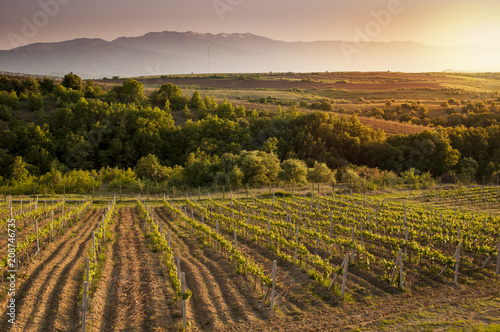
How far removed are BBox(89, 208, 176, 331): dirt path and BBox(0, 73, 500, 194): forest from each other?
69.7ft

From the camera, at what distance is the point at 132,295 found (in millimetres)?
10297

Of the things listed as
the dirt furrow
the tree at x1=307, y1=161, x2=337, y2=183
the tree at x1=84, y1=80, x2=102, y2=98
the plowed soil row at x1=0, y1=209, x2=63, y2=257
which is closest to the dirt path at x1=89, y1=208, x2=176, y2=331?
the dirt furrow

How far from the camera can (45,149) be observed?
45.0 metres

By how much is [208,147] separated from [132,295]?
35594mm

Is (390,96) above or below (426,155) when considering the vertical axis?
above

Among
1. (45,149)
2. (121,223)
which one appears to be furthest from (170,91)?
(121,223)

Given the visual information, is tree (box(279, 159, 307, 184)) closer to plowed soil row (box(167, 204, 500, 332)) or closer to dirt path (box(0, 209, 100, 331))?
plowed soil row (box(167, 204, 500, 332))

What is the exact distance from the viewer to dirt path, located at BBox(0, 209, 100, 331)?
28.0 feet

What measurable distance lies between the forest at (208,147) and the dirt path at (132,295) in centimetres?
2124

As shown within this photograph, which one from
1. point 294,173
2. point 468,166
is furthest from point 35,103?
point 468,166

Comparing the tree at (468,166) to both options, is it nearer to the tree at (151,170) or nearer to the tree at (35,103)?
the tree at (151,170)

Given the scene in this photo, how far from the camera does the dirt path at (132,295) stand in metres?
8.89

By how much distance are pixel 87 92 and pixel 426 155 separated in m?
48.3

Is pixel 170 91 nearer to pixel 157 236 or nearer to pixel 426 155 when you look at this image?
pixel 426 155
